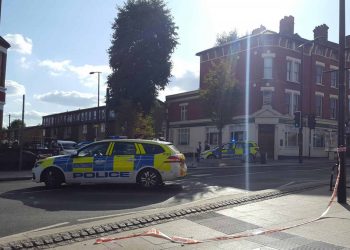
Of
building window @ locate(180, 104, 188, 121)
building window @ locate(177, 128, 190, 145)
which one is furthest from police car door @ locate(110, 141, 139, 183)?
building window @ locate(180, 104, 188, 121)

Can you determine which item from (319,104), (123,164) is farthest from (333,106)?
(123,164)

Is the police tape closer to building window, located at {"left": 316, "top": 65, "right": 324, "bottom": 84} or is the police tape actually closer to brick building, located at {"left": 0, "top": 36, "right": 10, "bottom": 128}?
brick building, located at {"left": 0, "top": 36, "right": 10, "bottom": 128}

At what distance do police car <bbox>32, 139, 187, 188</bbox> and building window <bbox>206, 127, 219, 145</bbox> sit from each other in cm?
3073

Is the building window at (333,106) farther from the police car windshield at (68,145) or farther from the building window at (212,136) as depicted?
the police car windshield at (68,145)

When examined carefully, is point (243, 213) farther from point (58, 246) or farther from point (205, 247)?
point (58, 246)

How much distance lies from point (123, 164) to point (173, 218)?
5696 mm

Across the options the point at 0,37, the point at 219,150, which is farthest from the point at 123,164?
the point at 219,150

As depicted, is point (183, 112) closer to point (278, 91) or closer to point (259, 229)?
point (278, 91)

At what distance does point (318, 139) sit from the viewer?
4466cm

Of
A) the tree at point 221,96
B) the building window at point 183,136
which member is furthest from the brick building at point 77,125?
the tree at point 221,96

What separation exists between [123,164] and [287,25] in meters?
34.7

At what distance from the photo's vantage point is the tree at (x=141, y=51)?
41.4 m

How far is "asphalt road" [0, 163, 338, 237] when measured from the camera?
29.0 ft

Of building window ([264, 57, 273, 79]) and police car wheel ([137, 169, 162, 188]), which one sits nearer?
police car wheel ([137, 169, 162, 188])
